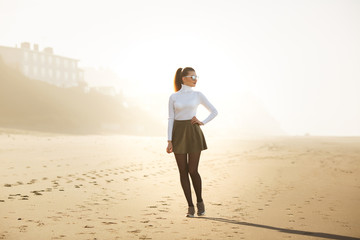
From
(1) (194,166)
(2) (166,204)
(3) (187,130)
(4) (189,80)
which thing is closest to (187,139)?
(3) (187,130)

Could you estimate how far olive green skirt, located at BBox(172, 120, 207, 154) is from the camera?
6066mm

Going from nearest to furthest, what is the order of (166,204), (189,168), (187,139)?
1. (187,139)
2. (189,168)
3. (166,204)

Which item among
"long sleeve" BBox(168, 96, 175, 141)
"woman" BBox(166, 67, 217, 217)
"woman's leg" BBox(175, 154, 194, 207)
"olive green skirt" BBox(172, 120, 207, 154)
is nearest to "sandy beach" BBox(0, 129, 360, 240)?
"woman's leg" BBox(175, 154, 194, 207)

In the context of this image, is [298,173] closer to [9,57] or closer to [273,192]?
[273,192]

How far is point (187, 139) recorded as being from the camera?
20.0ft

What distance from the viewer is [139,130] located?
68.8 m

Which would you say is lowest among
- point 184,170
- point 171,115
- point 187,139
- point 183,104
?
point 184,170

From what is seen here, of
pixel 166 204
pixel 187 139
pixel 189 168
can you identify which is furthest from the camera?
pixel 166 204

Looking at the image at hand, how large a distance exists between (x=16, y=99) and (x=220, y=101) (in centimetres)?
13666

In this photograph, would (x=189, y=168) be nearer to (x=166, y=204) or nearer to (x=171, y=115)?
(x=171, y=115)

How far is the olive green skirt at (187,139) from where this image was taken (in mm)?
6066

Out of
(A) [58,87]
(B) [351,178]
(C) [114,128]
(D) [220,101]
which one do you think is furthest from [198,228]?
(D) [220,101]

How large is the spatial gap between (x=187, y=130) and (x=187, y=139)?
0.14 meters

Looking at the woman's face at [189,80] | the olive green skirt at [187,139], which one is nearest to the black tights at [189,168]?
the olive green skirt at [187,139]
